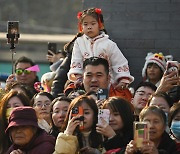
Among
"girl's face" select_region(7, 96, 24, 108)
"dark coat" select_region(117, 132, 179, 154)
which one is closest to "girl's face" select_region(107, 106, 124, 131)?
"dark coat" select_region(117, 132, 179, 154)

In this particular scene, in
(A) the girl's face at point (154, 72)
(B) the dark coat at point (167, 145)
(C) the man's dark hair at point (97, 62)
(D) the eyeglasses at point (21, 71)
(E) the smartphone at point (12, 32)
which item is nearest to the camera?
(B) the dark coat at point (167, 145)

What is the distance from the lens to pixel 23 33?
3231cm

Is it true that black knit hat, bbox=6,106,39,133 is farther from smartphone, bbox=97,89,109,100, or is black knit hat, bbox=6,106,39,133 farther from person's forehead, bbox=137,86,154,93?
person's forehead, bbox=137,86,154,93

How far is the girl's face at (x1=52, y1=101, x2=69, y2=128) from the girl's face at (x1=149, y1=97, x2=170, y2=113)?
0.92m

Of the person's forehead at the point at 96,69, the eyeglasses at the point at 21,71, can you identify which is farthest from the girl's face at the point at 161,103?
the eyeglasses at the point at 21,71

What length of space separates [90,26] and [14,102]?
4.46ft

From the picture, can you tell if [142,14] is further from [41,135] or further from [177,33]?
[41,135]

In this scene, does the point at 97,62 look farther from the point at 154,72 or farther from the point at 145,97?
the point at 154,72

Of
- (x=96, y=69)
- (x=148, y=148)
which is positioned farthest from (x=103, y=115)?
(x=96, y=69)

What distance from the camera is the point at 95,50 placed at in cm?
1352

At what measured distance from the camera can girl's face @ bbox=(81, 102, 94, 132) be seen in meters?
11.6

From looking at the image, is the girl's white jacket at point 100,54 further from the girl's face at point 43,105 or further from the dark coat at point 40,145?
the dark coat at point 40,145

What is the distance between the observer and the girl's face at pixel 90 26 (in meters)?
13.5

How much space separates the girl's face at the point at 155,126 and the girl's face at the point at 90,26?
2.30 meters
